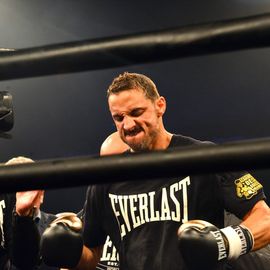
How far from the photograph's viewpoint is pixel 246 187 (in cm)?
148

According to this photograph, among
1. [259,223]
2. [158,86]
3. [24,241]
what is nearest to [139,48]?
[259,223]

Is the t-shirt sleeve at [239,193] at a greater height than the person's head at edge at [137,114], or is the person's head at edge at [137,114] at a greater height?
the person's head at edge at [137,114]

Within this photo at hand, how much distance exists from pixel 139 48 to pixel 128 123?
117 centimetres

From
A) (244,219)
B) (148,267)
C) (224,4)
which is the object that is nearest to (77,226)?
(148,267)

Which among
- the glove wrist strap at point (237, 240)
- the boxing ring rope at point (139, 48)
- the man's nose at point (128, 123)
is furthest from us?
the man's nose at point (128, 123)

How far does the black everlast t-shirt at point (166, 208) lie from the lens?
1.48 metres

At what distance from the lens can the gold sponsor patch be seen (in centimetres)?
147

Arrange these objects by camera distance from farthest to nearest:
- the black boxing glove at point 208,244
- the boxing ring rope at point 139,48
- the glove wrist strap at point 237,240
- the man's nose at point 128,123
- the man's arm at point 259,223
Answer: the man's nose at point 128,123 → the man's arm at point 259,223 → the glove wrist strap at point 237,240 → the black boxing glove at point 208,244 → the boxing ring rope at point 139,48

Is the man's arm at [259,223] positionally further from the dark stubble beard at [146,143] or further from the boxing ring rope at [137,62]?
the boxing ring rope at [137,62]

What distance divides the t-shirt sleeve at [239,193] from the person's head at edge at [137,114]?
21cm

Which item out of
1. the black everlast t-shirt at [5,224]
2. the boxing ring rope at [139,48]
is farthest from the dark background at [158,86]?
the boxing ring rope at [139,48]

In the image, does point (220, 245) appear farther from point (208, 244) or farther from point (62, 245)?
point (62, 245)

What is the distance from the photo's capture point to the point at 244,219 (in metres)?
1.48

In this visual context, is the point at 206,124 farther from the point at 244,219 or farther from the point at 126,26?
the point at 244,219
